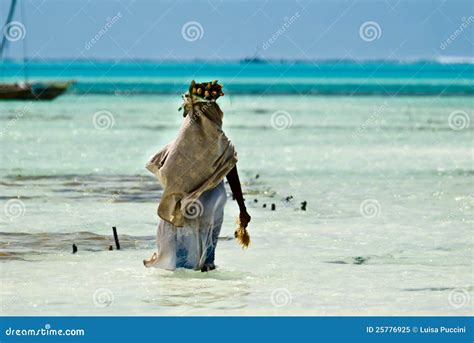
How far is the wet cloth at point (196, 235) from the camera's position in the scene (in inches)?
352

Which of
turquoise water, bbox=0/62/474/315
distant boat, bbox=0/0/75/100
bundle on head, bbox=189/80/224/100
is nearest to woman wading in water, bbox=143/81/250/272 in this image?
bundle on head, bbox=189/80/224/100

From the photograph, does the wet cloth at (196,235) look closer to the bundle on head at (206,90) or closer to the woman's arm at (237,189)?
the woman's arm at (237,189)

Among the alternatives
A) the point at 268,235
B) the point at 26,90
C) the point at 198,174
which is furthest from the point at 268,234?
the point at 26,90

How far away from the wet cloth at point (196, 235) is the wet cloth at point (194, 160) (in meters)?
0.07

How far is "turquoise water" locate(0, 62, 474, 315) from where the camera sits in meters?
8.59

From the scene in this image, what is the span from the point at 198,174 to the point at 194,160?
0.37 feet

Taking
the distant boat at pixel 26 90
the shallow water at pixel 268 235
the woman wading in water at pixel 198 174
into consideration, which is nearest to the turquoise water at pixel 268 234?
the shallow water at pixel 268 235

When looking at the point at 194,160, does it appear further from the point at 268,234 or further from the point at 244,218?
the point at 268,234

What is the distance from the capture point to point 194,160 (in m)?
8.93

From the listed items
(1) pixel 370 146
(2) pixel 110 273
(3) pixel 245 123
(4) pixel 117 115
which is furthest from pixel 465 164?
(4) pixel 117 115

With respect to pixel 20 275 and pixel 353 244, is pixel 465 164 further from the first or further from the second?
pixel 20 275

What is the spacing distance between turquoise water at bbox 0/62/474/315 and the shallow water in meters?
0.02

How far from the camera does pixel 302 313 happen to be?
8164mm

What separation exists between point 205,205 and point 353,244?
2.80 metres
